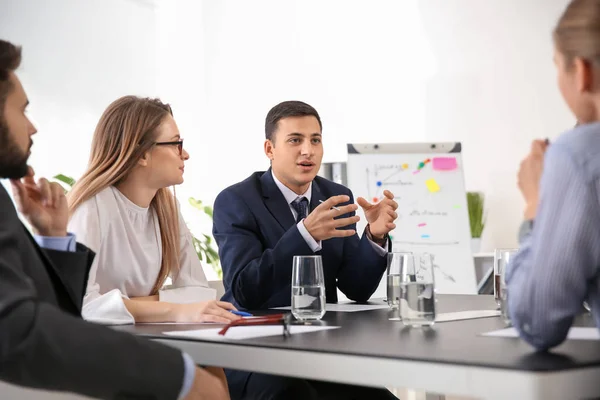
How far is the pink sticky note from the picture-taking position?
495 cm

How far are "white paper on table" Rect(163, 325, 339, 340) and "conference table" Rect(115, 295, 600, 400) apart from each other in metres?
0.03

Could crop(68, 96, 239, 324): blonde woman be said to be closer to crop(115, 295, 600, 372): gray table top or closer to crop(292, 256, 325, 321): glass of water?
crop(115, 295, 600, 372): gray table top

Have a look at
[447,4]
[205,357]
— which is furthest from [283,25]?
[205,357]

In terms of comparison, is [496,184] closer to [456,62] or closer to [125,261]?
[456,62]

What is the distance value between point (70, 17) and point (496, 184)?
11.3ft

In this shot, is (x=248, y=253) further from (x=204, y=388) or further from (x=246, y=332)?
(x=204, y=388)

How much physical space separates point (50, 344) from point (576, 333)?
3.42ft

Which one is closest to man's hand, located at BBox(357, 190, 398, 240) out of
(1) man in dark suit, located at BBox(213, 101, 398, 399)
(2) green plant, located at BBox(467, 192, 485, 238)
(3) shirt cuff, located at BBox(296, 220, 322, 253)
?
(1) man in dark suit, located at BBox(213, 101, 398, 399)

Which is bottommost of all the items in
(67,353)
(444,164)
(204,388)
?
(204,388)

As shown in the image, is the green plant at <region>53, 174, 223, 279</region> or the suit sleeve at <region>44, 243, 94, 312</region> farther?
the green plant at <region>53, 174, 223, 279</region>

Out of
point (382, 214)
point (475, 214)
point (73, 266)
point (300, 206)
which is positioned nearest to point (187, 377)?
point (73, 266)

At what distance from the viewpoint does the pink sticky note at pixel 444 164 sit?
16.2 ft

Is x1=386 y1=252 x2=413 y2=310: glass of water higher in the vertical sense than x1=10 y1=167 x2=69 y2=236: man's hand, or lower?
lower

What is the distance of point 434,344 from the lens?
55.1 inches
